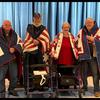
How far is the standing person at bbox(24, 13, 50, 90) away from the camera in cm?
592

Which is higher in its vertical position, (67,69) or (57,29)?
(57,29)

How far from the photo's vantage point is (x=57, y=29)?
7.34m

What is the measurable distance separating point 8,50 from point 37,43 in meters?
0.49

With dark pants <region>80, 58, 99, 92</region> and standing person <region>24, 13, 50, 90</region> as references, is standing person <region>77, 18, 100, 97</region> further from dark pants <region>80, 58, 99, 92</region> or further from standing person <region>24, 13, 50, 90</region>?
standing person <region>24, 13, 50, 90</region>

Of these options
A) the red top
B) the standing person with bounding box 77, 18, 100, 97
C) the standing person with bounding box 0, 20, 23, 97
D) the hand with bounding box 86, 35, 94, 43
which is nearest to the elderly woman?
the red top

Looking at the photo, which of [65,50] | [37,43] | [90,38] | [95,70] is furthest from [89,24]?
[37,43]

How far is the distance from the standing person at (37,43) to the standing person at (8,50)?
0.62ft

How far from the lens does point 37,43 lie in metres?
5.91

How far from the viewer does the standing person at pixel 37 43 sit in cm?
592

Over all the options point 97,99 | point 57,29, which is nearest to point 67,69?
point 97,99

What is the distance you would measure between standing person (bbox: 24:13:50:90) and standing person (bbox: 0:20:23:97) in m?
0.19

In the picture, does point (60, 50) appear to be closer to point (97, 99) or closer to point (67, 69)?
point (67, 69)

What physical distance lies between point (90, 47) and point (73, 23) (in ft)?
5.04

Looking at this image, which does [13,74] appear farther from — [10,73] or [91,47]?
[91,47]
